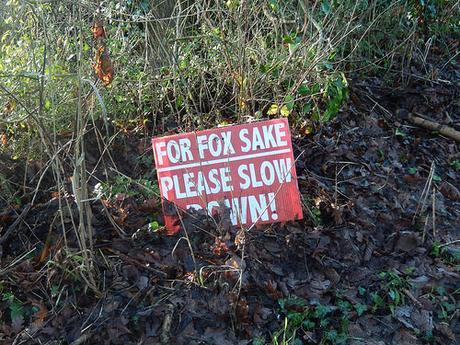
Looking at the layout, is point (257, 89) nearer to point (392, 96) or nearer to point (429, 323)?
point (392, 96)

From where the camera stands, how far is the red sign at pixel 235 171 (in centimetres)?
354

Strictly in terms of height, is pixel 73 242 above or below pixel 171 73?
below

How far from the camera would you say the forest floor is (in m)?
3.11

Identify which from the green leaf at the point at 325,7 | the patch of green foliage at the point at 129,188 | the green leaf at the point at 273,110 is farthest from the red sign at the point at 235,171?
the green leaf at the point at 325,7

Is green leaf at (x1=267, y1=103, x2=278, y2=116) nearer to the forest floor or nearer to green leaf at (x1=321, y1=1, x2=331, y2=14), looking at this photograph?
the forest floor

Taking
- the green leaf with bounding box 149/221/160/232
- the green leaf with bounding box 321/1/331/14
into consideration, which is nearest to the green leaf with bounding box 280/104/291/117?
the green leaf with bounding box 321/1/331/14

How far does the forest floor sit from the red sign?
14 centimetres

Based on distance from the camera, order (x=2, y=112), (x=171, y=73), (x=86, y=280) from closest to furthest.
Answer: (x=86, y=280)
(x=2, y=112)
(x=171, y=73)

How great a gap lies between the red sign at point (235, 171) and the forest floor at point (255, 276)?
14cm

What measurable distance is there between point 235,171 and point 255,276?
2.00 ft

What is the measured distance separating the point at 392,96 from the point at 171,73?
81.3 inches

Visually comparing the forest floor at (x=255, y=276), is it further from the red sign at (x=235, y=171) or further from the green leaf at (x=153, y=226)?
the red sign at (x=235, y=171)

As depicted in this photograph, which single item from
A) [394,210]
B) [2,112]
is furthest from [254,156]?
[2,112]

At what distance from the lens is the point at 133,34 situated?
457 centimetres
